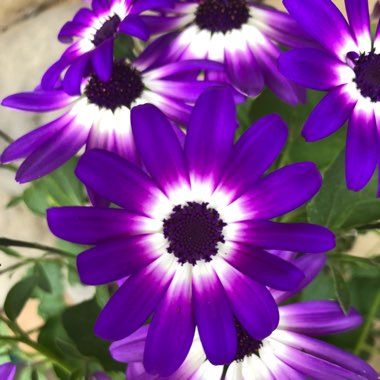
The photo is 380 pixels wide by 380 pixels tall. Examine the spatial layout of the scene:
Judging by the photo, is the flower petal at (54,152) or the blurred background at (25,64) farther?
the blurred background at (25,64)

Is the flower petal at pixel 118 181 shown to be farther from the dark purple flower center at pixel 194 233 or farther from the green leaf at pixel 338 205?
the green leaf at pixel 338 205

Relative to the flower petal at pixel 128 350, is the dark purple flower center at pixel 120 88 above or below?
above

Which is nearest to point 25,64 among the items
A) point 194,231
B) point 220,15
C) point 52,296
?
point 52,296

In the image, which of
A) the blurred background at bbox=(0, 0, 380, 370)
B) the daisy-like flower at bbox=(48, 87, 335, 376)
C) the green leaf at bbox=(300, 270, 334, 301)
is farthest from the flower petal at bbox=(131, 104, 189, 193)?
the blurred background at bbox=(0, 0, 380, 370)

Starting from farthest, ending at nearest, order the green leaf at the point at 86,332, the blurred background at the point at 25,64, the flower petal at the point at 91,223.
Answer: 1. the blurred background at the point at 25,64
2. the green leaf at the point at 86,332
3. the flower petal at the point at 91,223

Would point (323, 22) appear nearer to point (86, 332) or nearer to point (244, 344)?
point (244, 344)

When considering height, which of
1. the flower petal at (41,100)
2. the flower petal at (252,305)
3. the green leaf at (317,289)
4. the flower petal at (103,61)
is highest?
the flower petal at (41,100)

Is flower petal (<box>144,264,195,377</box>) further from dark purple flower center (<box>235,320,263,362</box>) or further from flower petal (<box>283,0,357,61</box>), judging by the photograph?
flower petal (<box>283,0,357,61</box>)

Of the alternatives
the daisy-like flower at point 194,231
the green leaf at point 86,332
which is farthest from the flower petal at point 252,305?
the green leaf at point 86,332
